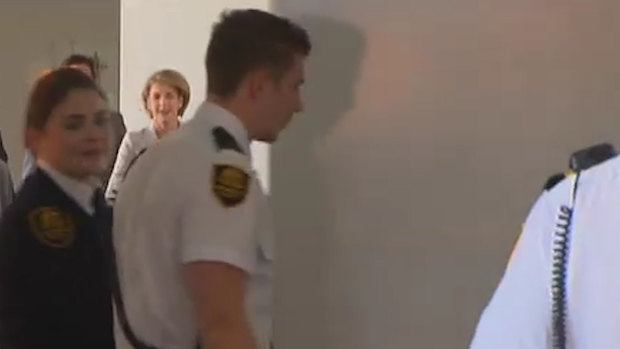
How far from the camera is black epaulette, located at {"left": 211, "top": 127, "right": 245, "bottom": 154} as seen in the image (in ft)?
4.91

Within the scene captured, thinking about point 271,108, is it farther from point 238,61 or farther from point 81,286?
point 81,286

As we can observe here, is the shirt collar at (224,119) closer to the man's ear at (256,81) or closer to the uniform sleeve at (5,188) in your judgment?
the man's ear at (256,81)

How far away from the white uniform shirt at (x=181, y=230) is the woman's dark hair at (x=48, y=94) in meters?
0.33

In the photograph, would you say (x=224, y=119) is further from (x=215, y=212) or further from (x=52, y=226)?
(x=52, y=226)

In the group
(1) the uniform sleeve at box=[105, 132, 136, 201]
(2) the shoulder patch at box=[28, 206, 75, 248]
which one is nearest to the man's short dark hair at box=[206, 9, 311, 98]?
(2) the shoulder patch at box=[28, 206, 75, 248]

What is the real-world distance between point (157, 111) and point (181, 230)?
1290 mm

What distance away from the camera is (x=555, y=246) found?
78cm

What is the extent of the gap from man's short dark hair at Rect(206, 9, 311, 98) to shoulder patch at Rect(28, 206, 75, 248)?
0.32m

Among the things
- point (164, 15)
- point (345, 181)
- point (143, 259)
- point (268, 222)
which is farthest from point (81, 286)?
point (164, 15)

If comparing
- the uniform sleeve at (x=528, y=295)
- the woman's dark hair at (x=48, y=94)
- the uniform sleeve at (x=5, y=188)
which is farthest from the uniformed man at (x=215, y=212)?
the uniform sleeve at (x=5, y=188)

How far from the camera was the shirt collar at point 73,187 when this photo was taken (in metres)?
1.74

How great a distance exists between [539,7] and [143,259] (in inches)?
30.6

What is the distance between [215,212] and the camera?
1.45 metres

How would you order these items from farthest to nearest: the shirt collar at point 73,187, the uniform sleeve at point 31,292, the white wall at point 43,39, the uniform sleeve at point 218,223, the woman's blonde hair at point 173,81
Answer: the white wall at point 43,39 < the woman's blonde hair at point 173,81 < the shirt collar at point 73,187 < the uniform sleeve at point 31,292 < the uniform sleeve at point 218,223
